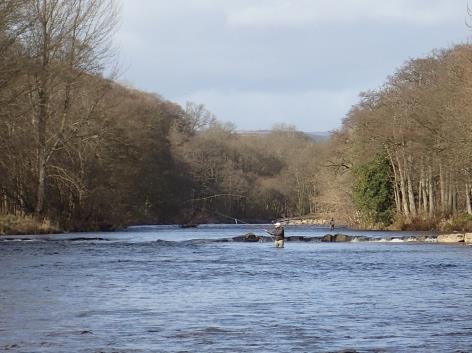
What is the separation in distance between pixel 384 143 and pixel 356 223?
499 inches

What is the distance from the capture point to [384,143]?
7269 centimetres

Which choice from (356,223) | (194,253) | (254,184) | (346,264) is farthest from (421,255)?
(254,184)

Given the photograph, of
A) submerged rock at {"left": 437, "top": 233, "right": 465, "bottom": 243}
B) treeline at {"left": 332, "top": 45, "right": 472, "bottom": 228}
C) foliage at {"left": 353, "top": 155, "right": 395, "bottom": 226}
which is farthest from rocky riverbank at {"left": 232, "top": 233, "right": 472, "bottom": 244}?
foliage at {"left": 353, "top": 155, "right": 395, "bottom": 226}

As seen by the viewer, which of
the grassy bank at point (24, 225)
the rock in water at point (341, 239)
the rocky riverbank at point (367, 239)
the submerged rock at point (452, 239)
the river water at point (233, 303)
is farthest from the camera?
the grassy bank at point (24, 225)

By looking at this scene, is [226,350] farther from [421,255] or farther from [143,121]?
[143,121]

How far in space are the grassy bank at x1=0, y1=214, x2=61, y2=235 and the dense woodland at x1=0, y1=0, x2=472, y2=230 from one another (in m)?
1.10

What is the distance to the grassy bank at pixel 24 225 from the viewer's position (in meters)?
55.5

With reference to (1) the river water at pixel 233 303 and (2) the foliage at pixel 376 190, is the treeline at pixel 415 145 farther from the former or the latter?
(1) the river water at pixel 233 303

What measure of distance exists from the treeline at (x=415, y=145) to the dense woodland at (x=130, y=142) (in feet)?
0.41

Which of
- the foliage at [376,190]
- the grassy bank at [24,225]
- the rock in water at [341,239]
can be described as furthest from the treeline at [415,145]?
the grassy bank at [24,225]

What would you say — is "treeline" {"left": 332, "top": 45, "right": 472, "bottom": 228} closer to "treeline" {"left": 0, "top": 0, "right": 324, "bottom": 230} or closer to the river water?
"treeline" {"left": 0, "top": 0, "right": 324, "bottom": 230}

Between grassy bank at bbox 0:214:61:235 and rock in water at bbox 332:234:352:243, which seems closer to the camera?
rock in water at bbox 332:234:352:243

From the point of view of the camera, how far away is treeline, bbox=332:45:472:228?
2205 inches

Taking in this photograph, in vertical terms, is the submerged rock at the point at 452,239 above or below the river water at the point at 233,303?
above
